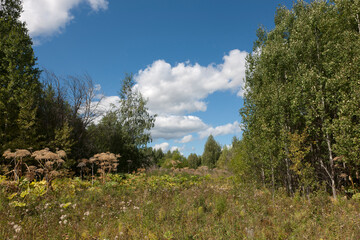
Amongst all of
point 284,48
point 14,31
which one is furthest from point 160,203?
point 14,31

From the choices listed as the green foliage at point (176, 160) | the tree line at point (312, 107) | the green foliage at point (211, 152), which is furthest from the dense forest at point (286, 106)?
the green foliage at point (211, 152)

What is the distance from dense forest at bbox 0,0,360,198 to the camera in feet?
34.1

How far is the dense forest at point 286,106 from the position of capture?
409 inches

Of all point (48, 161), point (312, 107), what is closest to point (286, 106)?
point (312, 107)

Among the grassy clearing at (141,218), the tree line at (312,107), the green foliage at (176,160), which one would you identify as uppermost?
the tree line at (312,107)

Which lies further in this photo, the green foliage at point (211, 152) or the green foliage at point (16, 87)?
the green foliage at point (211, 152)

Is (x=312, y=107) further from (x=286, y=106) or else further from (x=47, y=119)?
(x=47, y=119)

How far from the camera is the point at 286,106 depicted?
12.7 meters

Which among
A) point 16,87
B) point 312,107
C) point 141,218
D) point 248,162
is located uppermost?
point 16,87

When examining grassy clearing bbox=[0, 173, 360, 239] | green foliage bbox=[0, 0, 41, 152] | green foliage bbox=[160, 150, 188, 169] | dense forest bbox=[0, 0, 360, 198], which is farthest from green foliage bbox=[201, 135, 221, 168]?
grassy clearing bbox=[0, 173, 360, 239]

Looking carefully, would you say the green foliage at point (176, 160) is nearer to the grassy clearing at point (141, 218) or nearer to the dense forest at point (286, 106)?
the dense forest at point (286, 106)

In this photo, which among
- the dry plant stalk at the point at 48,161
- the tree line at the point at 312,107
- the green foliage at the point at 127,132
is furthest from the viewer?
the green foliage at the point at 127,132

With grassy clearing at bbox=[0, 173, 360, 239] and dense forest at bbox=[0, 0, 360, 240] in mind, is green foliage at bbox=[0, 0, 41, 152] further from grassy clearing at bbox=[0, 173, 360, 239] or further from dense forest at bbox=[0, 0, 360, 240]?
grassy clearing at bbox=[0, 173, 360, 239]

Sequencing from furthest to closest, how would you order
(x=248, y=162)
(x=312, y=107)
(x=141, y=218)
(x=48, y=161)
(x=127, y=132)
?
(x=127, y=132) < (x=248, y=162) < (x=312, y=107) < (x=48, y=161) < (x=141, y=218)
